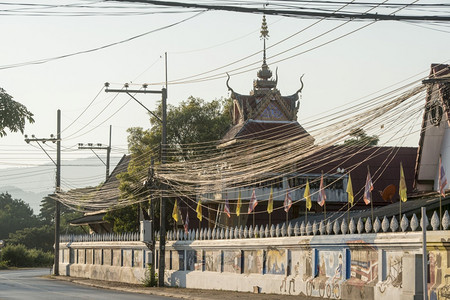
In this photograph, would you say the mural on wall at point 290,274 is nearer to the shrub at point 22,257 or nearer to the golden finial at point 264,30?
the golden finial at point 264,30

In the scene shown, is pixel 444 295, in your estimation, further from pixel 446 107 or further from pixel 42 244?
pixel 42 244

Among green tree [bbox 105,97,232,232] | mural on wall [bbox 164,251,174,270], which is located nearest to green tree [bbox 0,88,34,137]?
mural on wall [bbox 164,251,174,270]

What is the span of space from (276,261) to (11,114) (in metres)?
20.7

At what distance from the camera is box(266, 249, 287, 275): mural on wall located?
119ft

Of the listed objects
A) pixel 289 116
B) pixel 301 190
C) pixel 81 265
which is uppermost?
pixel 289 116

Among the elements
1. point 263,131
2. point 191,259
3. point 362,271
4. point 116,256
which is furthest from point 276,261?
point 116,256

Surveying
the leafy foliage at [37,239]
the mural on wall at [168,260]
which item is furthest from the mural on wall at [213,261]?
the leafy foliage at [37,239]

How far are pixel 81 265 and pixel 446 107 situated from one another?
1629 inches

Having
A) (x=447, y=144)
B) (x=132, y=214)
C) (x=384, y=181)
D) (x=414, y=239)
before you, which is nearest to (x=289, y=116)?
(x=384, y=181)

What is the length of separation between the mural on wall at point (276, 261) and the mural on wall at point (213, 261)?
5.50 meters

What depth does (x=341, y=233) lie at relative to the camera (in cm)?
3403

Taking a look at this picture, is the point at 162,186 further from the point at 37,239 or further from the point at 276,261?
the point at 37,239

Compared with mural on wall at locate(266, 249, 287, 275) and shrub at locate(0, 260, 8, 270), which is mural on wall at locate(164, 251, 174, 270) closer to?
mural on wall at locate(266, 249, 287, 275)

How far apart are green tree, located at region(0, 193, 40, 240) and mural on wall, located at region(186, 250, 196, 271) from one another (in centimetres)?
11148
